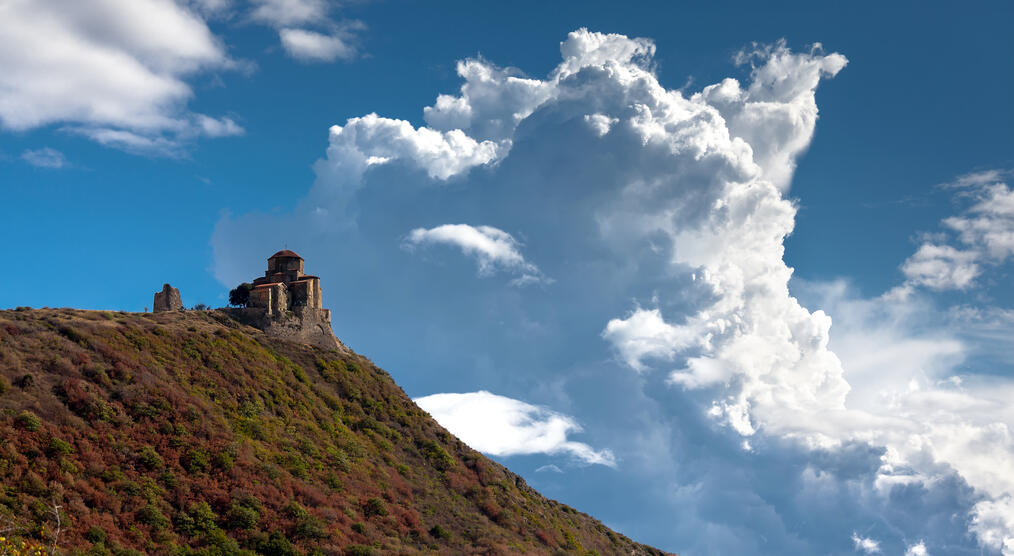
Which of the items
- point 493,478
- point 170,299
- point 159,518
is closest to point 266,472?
point 159,518

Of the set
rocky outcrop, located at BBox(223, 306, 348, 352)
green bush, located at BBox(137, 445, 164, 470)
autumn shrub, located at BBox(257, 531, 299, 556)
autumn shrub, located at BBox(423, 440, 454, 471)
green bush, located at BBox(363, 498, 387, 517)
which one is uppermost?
rocky outcrop, located at BBox(223, 306, 348, 352)

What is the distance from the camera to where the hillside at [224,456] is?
1879 inches

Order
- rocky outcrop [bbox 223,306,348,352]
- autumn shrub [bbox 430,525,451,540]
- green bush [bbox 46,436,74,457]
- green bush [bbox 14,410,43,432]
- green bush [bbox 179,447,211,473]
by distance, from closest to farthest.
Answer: green bush [bbox 46,436,74,457]
green bush [bbox 14,410,43,432]
green bush [bbox 179,447,211,473]
autumn shrub [bbox 430,525,451,540]
rocky outcrop [bbox 223,306,348,352]

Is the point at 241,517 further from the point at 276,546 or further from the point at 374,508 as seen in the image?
the point at 374,508

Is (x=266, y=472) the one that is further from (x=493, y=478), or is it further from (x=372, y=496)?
(x=493, y=478)

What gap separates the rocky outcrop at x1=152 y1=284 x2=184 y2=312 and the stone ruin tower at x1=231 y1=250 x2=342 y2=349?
5.79 metres

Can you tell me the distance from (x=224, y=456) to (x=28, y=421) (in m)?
12.6

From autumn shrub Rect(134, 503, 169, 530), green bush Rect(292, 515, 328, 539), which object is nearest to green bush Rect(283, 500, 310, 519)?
green bush Rect(292, 515, 328, 539)

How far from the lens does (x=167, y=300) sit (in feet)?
276

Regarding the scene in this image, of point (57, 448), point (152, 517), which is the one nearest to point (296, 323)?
point (57, 448)

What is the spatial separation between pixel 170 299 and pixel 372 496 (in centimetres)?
3434

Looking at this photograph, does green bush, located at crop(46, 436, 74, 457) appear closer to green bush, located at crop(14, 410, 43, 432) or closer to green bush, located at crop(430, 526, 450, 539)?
green bush, located at crop(14, 410, 43, 432)

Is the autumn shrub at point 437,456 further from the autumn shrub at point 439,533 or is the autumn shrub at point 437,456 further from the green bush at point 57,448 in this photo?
the green bush at point 57,448

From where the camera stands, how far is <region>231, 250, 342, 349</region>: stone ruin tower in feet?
280
